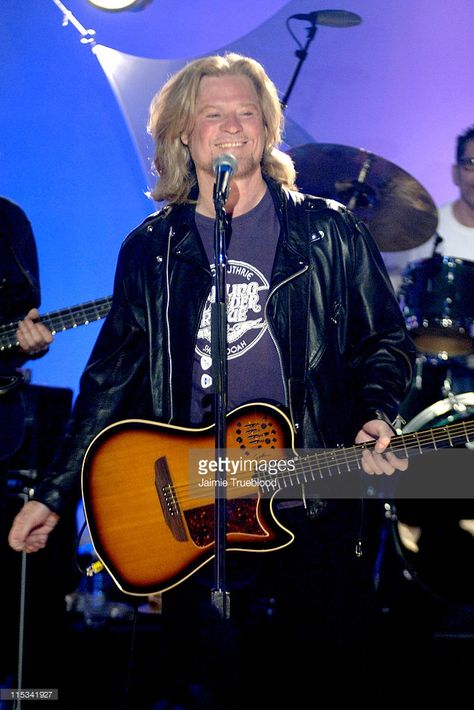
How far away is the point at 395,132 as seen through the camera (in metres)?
5.02

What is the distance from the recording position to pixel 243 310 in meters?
2.88

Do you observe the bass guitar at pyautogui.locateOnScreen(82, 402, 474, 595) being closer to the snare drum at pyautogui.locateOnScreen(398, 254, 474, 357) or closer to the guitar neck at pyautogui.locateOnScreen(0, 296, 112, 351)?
the guitar neck at pyautogui.locateOnScreen(0, 296, 112, 351)

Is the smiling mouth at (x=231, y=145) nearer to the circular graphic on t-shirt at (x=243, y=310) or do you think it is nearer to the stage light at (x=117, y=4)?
the circular graphic on t-shirt at (x=243, y=310)

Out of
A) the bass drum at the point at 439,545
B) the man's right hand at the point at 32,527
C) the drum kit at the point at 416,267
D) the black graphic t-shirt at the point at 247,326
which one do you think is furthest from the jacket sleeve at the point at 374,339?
the drum kit at the point at 416,267

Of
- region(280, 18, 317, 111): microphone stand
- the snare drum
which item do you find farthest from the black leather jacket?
region(280, 18, 317, 111): microphone stand

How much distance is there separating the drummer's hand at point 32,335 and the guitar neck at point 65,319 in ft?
0.31

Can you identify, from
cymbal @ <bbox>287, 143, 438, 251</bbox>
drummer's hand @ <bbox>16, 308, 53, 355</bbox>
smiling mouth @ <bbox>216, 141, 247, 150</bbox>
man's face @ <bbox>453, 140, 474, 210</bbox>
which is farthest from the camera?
man's face @ <bbox>453, 140, 474, 210</bbox>

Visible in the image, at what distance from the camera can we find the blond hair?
3189mm

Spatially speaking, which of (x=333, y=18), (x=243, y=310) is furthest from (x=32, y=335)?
(x=333, y=18)

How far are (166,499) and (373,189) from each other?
8.09ft

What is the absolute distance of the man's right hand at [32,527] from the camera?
111 inches

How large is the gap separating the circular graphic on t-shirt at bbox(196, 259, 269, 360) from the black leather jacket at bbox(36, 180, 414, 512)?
4 cm

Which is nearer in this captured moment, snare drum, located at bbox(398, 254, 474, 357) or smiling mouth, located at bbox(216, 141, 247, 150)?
smiling mouth, located at bbox(216, 141, 247, 150)

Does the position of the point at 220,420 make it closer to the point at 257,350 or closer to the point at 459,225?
the point at 257,350
